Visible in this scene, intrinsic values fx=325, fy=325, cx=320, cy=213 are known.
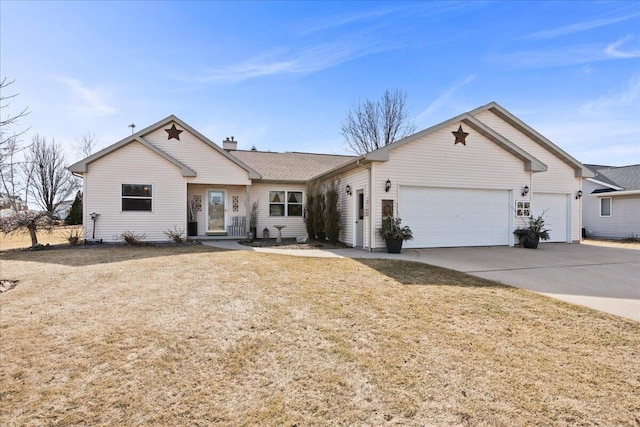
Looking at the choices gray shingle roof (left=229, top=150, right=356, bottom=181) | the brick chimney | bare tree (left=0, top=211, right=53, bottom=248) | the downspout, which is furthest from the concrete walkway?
the brick chimney

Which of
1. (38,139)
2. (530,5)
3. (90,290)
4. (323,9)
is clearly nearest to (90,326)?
(90,290)

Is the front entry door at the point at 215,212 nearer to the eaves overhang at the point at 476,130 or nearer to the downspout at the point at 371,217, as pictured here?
the downspout at the point at 371,217

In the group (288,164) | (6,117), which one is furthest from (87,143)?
(6,117)

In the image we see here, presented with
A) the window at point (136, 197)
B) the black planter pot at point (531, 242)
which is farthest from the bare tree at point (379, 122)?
the window at point (136, 197)

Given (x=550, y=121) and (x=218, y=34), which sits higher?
(x=218, y=34)

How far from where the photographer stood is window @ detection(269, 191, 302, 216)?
657 inches

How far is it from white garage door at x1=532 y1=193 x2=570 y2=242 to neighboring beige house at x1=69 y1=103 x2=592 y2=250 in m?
0.05

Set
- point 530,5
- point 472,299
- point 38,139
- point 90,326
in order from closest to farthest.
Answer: point 90,326
point 472,299
point 530,5
point 38,139

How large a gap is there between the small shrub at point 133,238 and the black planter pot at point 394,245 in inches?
373

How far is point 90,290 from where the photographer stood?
6.11 m

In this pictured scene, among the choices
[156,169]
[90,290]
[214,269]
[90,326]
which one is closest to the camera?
[90,326]

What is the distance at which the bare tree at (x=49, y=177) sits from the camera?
25.7 meters

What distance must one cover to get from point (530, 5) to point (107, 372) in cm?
1381

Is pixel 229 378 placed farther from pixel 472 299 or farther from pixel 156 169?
pixel 156 169
